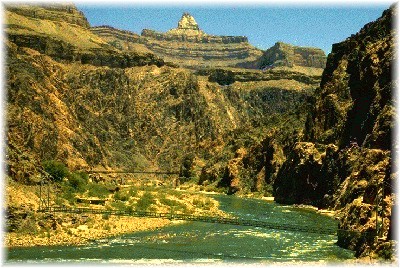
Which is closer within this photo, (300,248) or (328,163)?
(300,248)

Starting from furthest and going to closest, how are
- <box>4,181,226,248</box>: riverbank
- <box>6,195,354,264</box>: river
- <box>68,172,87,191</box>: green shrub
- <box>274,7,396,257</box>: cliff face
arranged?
<box>68,172,87,191</box>: green shrub, <box>4,181,226,248</box>: riverbank, <box>274,7,396,257</box>: cliff face, <box>6,195,354,264</box>: river

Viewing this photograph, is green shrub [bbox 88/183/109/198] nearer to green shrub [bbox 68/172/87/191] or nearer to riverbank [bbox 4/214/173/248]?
green shrub [bbox 68/172/87/191]

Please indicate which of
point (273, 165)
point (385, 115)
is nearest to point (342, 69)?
point (273, 165)

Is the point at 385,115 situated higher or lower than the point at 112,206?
higher

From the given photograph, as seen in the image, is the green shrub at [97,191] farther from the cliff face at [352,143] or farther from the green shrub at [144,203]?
the cliff face at [352,143]

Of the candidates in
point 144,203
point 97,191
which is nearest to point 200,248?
point 144,203

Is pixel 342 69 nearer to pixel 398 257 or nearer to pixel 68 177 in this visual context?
pixel 68 177

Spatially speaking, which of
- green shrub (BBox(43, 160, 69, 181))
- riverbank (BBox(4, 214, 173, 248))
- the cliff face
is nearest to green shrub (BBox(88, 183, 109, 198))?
green shrub (BBox(43, 160, 69, 181))
